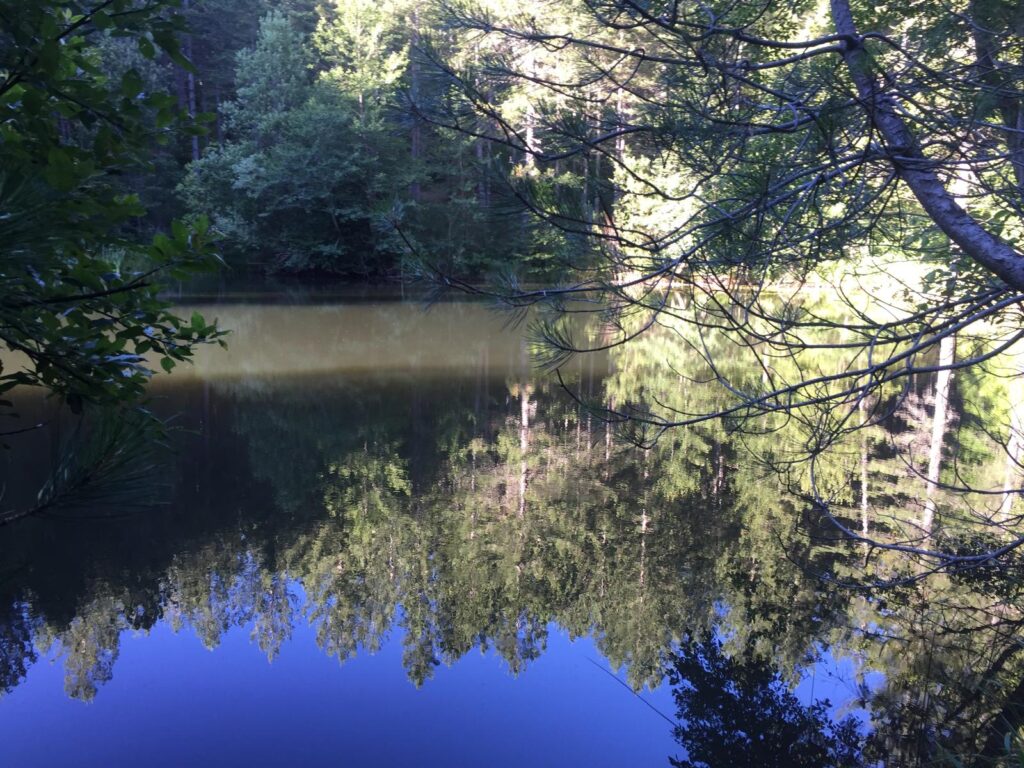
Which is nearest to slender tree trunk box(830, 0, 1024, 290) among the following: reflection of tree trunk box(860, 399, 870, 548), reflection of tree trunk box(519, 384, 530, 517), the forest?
the forest

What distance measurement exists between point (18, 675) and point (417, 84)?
9.33 ft

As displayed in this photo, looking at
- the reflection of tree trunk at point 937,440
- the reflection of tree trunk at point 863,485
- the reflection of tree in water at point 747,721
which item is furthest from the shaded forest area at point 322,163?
the reflection of tree in water at point 747,721

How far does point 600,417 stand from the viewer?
130 inches

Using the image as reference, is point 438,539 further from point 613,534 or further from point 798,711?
point 798,711

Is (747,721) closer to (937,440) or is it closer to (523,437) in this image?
(523,437)

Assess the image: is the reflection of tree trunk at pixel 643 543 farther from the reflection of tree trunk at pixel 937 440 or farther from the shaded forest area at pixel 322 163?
the shaded forest area at pixel 322 163

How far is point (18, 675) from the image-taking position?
3420 millimetres

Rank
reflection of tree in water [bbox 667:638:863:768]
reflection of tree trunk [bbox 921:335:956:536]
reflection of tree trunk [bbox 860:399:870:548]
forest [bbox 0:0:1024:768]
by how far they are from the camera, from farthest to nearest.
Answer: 1. reflection of tree trunk [bbox 921:335:956:536]
2. reflection of tree trunk [bbox 860:399:870:548]
3. reflection of tree in water [bbox 667:638:863:768]
4. forest [bbox 0:0:1024:768]

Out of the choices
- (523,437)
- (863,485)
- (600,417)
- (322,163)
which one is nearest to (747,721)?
(600,417)

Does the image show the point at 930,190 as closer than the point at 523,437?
Yes

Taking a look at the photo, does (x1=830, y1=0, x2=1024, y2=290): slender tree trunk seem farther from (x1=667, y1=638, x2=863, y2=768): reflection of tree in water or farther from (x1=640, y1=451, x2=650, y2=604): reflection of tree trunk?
(x1=640, y1=451, x2=650, y2=604): reflection of tree trunk

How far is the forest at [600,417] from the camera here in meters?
1.64

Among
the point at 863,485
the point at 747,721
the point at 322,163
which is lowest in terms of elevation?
the point at 747,721

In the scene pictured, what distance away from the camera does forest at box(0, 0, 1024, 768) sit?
5.40 feet
